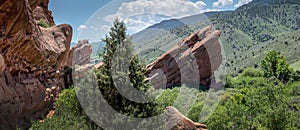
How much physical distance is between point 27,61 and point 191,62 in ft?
79.0

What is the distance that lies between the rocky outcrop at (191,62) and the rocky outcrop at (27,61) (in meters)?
14.9

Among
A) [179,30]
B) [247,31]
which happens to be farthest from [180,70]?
[247,31]

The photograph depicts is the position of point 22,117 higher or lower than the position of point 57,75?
lower

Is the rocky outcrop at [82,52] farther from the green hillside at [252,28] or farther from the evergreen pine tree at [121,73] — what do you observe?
the green hillside at [252,28]

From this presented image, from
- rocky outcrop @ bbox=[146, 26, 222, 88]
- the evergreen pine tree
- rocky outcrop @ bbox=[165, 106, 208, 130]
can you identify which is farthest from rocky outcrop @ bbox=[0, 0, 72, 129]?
rocky outcrop @ bbox=[146, 26, 222, 88]

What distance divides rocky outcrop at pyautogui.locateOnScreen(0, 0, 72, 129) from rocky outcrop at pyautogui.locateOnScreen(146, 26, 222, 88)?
14.9m

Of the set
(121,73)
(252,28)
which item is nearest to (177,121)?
(121,73)

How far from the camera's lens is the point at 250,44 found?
102375mm

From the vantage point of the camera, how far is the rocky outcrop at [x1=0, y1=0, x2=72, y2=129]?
38.6 ft

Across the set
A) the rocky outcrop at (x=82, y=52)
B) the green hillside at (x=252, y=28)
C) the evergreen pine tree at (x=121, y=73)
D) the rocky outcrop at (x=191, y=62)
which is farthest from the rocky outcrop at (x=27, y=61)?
the green hillside at (x=252, y=28)

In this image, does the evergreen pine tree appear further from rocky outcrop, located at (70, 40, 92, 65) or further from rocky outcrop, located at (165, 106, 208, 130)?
rocky outcrop, located at (70, 40, 92, 65)

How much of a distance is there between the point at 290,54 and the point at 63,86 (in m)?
62.2

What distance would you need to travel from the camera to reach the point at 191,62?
36750 millimetres

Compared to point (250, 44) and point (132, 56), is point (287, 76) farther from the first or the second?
point (250, 44)
